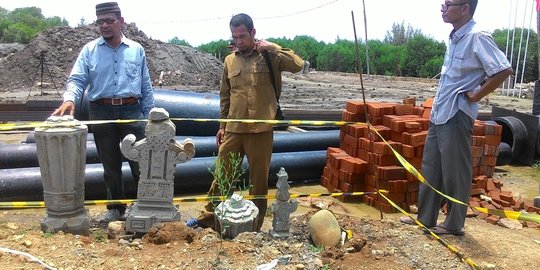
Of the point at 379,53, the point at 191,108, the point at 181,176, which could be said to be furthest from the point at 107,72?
the point at 379,53

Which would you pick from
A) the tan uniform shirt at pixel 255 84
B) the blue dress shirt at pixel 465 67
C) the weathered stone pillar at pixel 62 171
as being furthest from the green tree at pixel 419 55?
the weathered stone pillar at pixel 62 171

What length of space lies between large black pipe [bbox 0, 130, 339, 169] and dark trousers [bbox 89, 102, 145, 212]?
2238mm

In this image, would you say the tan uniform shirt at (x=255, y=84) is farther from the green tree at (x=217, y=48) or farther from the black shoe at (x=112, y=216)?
the green tree at (x=217, y=48)

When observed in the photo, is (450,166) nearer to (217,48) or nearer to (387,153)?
(387,153)

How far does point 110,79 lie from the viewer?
4.50 m

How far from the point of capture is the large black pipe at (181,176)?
571 centimetres

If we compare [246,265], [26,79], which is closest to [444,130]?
[246,265]

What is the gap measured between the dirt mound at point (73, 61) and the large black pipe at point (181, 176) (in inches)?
622

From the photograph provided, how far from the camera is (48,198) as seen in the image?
3967mm

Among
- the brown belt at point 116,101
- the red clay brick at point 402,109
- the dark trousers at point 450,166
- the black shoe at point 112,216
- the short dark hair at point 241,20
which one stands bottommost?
the black shoe at point 112,216

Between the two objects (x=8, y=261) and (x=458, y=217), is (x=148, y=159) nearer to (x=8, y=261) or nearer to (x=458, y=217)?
(x=8, y=261)

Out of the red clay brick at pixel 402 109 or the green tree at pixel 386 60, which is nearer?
the red clay brick at pixel 402 109

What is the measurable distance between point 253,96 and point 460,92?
1.68m

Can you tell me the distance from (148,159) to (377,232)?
1.98m
